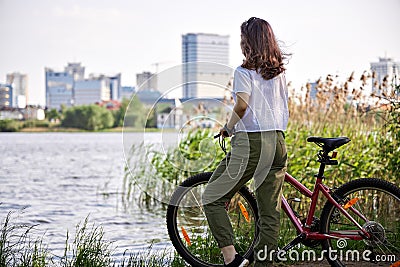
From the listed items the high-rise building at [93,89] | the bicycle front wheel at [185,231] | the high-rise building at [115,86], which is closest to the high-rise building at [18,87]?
the high-rise building at [93,89]

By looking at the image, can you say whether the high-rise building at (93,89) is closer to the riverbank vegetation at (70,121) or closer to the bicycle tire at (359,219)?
the riverbank vegetation at (70,121)

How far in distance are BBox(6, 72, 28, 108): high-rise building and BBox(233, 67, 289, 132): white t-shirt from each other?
43.6 meters

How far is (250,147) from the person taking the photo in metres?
3.88

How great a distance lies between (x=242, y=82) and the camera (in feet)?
12.4

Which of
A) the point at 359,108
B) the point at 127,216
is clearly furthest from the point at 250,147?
the point at 127,216

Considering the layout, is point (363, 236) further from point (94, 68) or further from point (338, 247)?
point (94, 68)

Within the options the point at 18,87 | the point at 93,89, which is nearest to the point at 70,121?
the point at 18,87

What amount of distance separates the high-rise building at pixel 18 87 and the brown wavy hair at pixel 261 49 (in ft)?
143

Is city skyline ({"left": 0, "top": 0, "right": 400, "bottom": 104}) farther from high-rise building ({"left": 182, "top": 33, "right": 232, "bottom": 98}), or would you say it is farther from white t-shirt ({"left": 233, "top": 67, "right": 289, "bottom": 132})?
white t-shirt ({"left": 233, "top": 67, "right": 289, "bottom": 132})

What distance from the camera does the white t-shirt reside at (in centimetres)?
381

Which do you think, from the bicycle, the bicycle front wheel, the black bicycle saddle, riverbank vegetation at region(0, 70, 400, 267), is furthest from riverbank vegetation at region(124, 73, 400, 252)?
the black bicycle saddle

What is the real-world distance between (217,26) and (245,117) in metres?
26.2

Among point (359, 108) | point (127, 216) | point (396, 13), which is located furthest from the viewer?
point (396, 13)

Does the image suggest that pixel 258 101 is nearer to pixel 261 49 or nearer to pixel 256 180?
pixel 261 49
